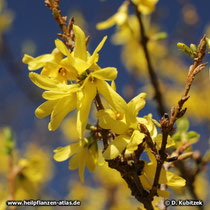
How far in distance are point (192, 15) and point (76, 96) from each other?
386 centimetres

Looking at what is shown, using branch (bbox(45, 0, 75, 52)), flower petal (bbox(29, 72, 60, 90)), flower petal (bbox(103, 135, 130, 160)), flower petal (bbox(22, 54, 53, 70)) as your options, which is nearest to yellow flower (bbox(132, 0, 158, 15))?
branch (bbox(45, 0, 75, 52))

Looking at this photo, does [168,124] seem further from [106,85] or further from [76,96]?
[76,96]

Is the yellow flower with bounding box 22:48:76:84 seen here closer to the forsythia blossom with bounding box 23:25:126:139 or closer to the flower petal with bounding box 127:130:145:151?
the forsythia blossom with bounding box 23:25:126:139

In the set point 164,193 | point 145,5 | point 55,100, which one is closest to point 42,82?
point 55,100

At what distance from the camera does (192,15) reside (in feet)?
14.7

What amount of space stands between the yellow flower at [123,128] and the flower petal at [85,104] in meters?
0.09

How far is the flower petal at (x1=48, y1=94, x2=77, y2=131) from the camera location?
1.23m

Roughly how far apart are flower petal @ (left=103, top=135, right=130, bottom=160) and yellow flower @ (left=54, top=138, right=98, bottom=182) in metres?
0.29

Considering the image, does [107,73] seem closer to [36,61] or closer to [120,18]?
[36,61]

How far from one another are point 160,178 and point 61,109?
1.77ft

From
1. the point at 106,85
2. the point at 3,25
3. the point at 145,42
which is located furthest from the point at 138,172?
the point at 3,25

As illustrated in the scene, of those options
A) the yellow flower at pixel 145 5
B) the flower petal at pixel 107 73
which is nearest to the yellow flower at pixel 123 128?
the flower petal at pixel 107 73

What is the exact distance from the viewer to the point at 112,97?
117 cm

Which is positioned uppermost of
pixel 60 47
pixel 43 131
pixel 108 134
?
pixel 60 47
